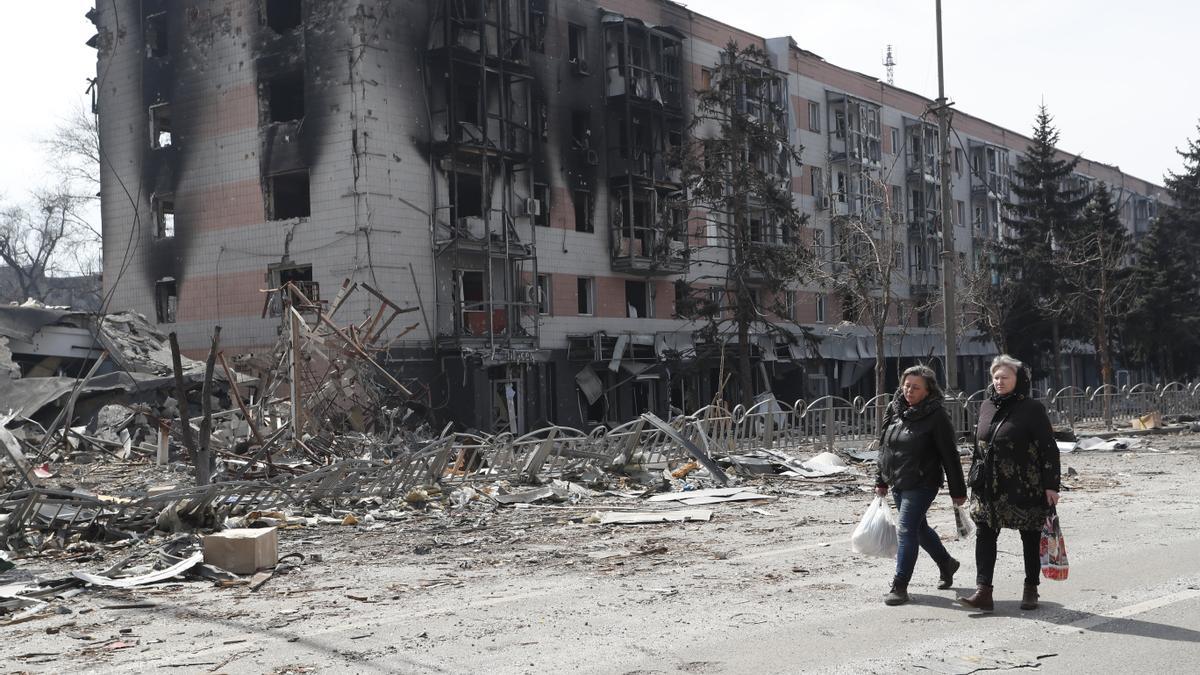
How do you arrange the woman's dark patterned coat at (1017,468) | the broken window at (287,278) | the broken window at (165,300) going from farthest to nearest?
the broken window at (165,300) < the broken window at (287,278) < the woman's dark patterned coat at (1017,468)

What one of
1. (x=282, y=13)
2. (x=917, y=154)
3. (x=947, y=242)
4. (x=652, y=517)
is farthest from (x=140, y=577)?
(x=917, y=154)

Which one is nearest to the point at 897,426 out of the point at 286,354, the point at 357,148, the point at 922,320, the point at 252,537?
the point at 252,537

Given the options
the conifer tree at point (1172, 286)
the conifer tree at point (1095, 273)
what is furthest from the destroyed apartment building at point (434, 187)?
the conifer tree at point (1172, 286)

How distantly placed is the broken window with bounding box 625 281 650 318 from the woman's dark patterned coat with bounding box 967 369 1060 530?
32549mm

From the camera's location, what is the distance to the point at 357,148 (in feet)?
104

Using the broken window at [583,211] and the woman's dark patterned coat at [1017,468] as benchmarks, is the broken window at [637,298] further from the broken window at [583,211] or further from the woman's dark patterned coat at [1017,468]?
the woman's dark patterned coat at [1017,468]

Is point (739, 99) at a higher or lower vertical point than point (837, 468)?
higher

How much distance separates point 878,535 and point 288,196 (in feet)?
97.4

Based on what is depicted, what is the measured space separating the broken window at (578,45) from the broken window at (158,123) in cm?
1322

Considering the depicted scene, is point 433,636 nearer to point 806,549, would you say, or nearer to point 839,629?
point 839,629

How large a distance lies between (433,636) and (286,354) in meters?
16.6

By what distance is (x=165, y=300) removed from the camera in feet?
118

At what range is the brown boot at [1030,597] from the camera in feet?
23.4

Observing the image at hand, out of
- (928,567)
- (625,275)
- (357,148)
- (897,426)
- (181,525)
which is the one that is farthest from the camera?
A: (625,275)
